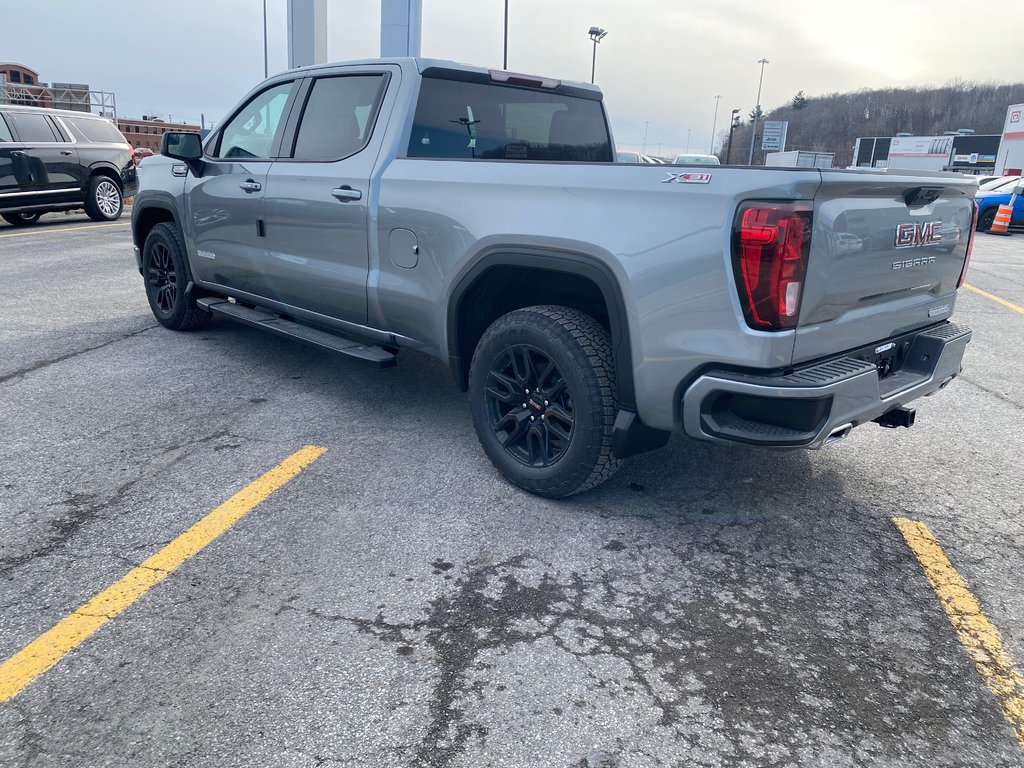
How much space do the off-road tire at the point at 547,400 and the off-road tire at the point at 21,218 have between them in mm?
14049

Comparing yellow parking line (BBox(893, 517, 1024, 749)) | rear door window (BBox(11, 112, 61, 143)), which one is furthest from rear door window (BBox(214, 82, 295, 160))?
rear door window (BBox(11, 112, 61, 143))

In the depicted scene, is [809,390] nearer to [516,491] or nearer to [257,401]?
[516,491]

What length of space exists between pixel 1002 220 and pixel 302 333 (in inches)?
795

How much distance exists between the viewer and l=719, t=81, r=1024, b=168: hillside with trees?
121750 mm

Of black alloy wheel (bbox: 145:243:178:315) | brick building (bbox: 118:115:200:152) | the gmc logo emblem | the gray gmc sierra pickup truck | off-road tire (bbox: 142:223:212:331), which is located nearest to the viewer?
the gray gmc sierra pickup truck

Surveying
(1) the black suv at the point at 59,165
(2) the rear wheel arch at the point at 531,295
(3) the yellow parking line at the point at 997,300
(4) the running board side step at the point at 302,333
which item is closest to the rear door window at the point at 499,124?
(2) the rear wheel arch at the point at 531,295

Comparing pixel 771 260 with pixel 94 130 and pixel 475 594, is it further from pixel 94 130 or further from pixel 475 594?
pixel 94 130

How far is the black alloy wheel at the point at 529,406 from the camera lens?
3521 mm

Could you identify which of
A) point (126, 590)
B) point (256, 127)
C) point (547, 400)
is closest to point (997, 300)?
point (547, 400)

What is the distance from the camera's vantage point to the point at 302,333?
483cm

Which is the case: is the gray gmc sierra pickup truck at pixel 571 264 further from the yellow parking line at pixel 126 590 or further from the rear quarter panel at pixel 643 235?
the yellow parking line at pixel 126 590

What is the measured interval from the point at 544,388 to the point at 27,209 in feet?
43.9

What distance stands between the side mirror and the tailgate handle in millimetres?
4356

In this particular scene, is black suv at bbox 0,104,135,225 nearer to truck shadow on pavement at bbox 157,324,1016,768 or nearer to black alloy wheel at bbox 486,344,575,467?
truck shadow on pavement at bbox 157,324,1016,768
